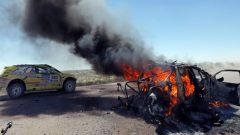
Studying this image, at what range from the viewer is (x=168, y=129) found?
25.5 feet

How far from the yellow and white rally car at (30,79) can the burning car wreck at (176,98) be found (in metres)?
6.39

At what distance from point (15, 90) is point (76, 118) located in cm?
598

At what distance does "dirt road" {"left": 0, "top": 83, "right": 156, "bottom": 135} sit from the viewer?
7.96 meters

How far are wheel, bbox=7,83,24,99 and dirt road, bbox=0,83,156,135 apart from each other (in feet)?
1.97

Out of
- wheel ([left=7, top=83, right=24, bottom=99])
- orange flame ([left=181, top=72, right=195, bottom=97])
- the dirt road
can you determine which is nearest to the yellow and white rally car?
wheel ([left=7, top=83, right=24, bottom=99])

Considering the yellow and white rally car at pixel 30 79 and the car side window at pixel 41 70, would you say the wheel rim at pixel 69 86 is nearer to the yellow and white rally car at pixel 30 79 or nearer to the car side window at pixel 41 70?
the yellow and white rally car at pixel 30 79

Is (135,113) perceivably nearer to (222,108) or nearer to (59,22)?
(222,108)

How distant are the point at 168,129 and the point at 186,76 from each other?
7.53 feet

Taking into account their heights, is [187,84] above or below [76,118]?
above

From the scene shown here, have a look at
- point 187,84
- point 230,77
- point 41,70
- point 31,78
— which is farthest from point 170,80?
point 230,77

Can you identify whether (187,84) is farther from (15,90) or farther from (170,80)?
(15,90)

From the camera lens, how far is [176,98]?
858 cm


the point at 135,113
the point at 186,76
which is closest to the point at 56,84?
the point at 135,113

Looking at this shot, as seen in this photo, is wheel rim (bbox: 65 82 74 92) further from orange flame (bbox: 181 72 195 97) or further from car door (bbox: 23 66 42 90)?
orange flame (bbox: 181 72 195 97)
